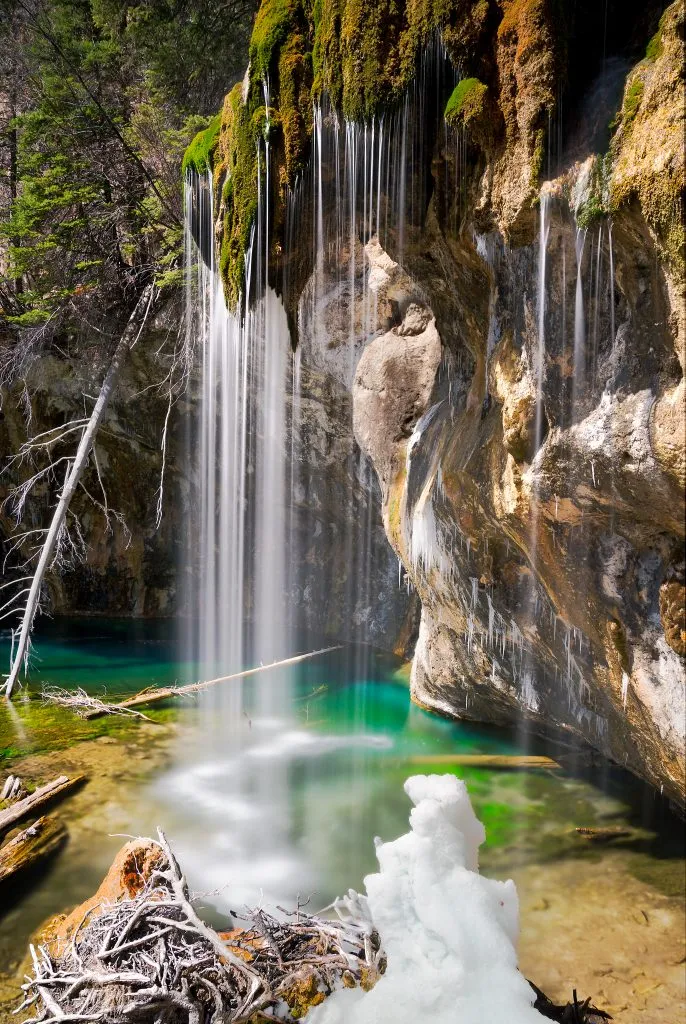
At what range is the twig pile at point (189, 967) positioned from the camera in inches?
133

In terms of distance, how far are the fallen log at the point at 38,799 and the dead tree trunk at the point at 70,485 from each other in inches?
Result: 148

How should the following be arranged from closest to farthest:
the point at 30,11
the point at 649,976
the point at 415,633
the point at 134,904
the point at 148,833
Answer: the point at 134,904 → the point at 649,976 → the point at 148,833 → the point at 30,11 → the point at 415,633

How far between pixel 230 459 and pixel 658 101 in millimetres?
12903

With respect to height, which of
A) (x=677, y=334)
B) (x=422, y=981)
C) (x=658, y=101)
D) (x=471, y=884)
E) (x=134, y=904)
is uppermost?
(x=658, y=101)

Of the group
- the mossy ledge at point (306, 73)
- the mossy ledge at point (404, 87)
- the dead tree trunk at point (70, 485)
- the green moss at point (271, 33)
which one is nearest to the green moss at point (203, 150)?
the mossy ledge at point (306, 73)

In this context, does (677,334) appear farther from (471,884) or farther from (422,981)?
(422,981)

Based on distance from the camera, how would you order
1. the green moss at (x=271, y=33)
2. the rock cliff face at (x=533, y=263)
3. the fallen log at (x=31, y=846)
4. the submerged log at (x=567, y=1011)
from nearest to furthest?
the submerged log at (x=567, y=1011)
the rock cliff face at (x=533, y=263)
the green moss at (x=271, y=33)
the fallen log at (x=31, y=846)

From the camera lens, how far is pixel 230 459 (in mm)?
15477

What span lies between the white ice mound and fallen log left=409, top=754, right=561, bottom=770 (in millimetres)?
5026

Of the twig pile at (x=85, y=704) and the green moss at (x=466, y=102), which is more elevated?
the green moss at (x=466, y=102)

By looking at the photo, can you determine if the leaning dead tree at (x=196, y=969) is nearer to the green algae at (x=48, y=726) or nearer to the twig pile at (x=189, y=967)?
the twig pile at (x=189, y=967)

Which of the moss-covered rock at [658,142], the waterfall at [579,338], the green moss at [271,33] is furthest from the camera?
the green moss at [271,33]

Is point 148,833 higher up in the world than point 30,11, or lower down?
lower down

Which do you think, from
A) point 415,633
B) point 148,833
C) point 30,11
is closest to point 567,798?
point 148,833
